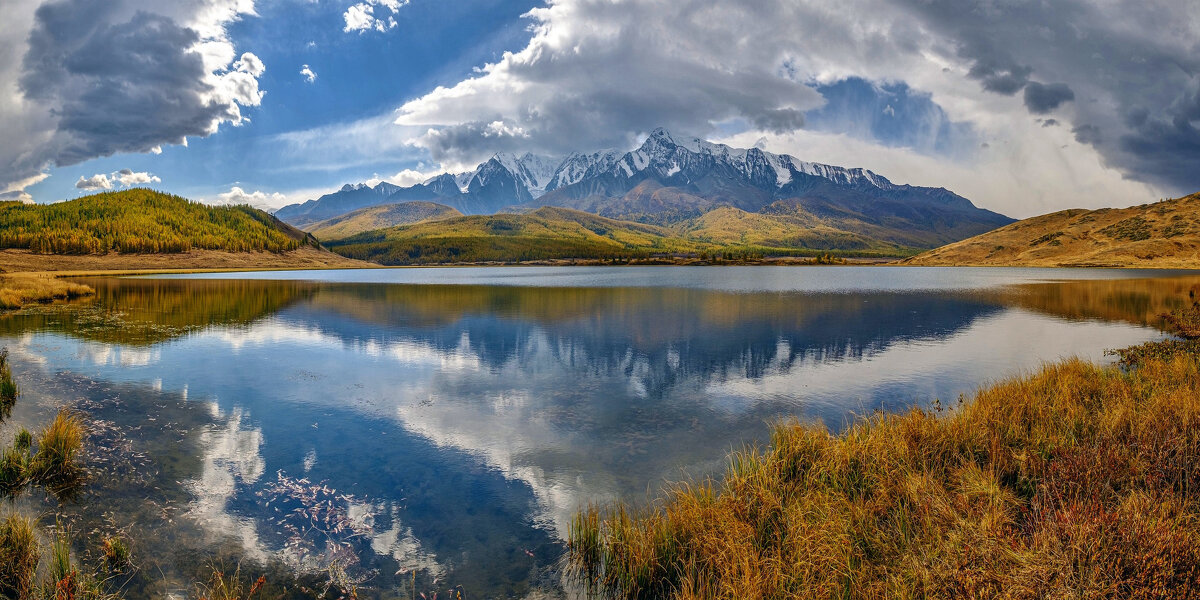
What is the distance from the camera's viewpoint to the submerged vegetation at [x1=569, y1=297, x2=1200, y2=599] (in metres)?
6.47

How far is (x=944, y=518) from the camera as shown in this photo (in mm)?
8609

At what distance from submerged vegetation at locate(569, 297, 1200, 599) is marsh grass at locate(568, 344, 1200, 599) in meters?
0.03

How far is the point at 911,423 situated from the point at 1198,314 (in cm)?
4423

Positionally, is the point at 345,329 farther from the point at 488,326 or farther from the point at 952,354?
the point at 952,354

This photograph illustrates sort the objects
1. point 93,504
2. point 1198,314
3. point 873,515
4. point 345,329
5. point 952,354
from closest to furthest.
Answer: point 873,515
point 93,504
point 952,354
point 1198,314
point 345,329

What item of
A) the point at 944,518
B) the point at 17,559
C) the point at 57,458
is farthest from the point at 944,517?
the point at 57,458

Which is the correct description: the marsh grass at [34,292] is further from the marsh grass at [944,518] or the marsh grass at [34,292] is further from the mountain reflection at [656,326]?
the marsh grass at [944,518]

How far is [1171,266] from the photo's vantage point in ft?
525

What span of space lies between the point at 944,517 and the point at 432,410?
17.0 metres

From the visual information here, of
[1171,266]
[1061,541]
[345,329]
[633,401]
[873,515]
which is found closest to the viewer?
[1061,541]

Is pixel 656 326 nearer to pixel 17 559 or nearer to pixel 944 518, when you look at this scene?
pixel 944 518

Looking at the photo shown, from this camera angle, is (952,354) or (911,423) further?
(952,354)

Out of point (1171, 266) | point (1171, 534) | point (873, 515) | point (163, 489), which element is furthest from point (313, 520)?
point (1171, 266)

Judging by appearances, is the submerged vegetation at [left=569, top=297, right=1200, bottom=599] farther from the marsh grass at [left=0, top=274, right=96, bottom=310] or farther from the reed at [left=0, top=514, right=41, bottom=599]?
the marsh grass at [left=0, top=274, right=96, bottom=310]
